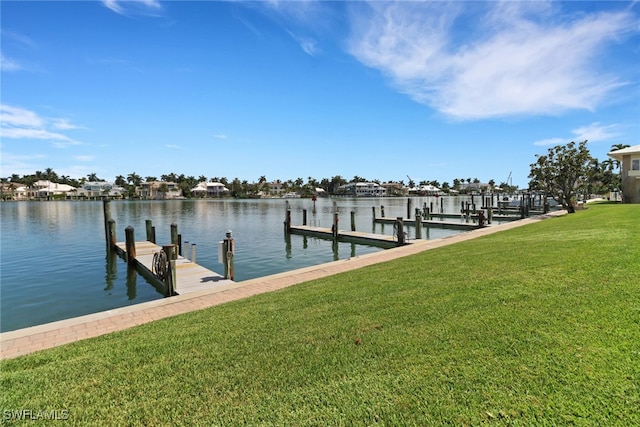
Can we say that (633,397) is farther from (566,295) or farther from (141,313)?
(141,313)

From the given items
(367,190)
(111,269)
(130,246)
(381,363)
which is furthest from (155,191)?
(381,363)

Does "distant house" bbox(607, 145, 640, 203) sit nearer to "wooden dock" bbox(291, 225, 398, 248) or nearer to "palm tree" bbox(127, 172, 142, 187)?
"wooden dock" bbox(291, 225, 398, 248)

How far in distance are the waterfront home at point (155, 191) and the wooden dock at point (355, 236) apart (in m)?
115

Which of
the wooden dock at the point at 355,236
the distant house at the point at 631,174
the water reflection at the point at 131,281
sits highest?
the distant house at the point at 631,174

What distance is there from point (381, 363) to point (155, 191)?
14266 cm

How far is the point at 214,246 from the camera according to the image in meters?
22.6

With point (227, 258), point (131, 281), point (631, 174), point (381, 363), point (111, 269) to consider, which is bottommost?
point (131, 281)

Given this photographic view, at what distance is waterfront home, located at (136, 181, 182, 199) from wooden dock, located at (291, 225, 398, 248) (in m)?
115

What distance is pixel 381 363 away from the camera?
3.93 m

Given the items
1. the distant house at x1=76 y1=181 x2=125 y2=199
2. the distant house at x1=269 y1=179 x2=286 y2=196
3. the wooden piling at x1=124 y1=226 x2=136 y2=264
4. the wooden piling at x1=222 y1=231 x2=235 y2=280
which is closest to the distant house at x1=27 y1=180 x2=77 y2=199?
the distant house at x1=76 y1=181 x2=125 y2=199

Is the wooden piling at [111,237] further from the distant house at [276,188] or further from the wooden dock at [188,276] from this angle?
the distant house at [276,188]

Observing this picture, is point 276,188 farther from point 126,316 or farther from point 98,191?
point 126,316

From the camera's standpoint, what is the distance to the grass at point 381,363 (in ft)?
10.1

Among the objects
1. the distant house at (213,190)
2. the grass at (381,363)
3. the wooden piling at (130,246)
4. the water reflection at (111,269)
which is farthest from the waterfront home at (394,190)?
the grass at (381,363)
